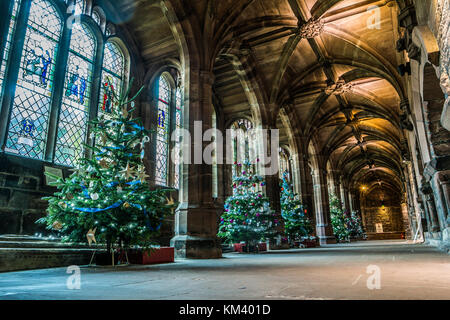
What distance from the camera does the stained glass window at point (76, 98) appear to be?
9047mm

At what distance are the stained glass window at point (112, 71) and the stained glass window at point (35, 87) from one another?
1932mm

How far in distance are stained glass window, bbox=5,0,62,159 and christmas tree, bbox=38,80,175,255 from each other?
3574 mm

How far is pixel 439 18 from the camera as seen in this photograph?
3646 millimetres

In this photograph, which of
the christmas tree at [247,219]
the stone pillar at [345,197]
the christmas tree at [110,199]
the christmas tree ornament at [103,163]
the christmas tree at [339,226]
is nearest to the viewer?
the christmas tree at [110,199]

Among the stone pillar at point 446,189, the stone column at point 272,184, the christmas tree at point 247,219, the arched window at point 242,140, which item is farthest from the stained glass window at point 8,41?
the arched window at point 242,140

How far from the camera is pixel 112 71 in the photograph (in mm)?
11445

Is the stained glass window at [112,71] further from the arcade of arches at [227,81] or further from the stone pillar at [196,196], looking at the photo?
the stone pillar at [196,196]

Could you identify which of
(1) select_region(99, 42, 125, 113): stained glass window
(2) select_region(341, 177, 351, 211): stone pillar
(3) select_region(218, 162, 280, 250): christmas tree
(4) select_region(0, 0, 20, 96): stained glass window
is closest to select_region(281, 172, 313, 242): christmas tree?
(3) select_region(218, 162, 280, 250): christmas tree

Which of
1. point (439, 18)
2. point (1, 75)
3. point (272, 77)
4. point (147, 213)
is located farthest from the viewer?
point (272, 77)

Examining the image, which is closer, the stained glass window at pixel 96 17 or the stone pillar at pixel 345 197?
the stained glass window at pixel 96 17

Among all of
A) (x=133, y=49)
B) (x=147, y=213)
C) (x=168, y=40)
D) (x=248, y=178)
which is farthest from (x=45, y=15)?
(x=248, y=178)

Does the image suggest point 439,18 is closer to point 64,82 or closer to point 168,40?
point 64,82

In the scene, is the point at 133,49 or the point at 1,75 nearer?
the point at 1,75

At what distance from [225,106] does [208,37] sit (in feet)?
26.8
